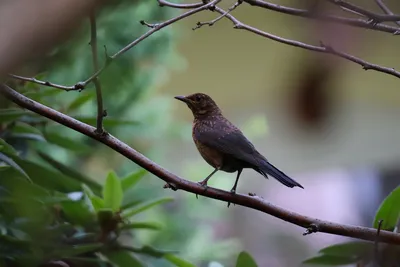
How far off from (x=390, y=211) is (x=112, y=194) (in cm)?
51

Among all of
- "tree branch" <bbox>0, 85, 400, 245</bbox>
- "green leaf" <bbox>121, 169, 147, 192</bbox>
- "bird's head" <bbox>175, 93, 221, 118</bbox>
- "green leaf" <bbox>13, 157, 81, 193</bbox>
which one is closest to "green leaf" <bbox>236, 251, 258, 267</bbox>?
"tree branch" <bbox>0, 85, 400, 245</bbox>

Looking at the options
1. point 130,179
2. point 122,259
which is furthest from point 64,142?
point 122,259

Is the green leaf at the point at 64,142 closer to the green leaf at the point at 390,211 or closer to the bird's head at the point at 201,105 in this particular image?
the bird's head at the point at 201,105

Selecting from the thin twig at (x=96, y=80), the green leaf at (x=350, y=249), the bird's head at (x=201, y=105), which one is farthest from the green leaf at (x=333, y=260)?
the bird's head at (x=201, y=105)

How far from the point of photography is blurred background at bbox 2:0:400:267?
Result: 341mm

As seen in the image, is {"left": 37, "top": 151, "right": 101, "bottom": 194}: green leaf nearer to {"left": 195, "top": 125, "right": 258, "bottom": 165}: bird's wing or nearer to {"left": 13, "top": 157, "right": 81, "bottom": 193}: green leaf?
{"left": 13, "top": 157, "right": 81, "bottom": 193}: green leaf

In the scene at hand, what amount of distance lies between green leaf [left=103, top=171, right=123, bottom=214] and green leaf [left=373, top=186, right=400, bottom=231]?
48 centimetres

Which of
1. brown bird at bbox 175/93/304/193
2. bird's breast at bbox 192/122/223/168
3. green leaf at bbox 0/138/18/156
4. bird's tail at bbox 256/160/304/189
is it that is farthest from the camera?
bird's breast at bbox 192/122/223/168

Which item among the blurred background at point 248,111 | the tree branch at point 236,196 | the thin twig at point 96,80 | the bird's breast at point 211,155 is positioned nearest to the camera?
the blurred background at point 248,111

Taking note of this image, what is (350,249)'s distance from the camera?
1123 millimetres

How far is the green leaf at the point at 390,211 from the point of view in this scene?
1.07 meters

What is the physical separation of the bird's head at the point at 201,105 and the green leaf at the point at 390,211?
64cm

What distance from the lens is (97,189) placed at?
1.47 m

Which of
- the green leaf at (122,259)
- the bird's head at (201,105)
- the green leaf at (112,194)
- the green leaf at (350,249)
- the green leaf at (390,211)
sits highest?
the bird's head at (201,105)
